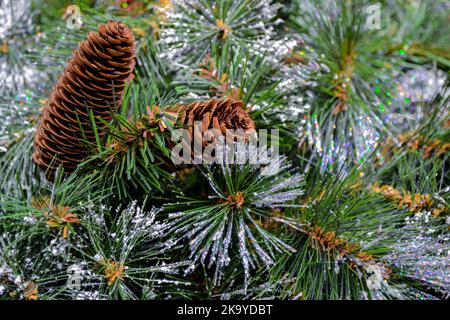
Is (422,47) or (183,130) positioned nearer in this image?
(183,130)

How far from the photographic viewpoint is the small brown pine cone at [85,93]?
0.37 metres

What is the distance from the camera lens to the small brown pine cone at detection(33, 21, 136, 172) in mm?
367

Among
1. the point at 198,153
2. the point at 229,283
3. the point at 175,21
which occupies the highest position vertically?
the point at 175,21

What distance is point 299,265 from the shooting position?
410 mm

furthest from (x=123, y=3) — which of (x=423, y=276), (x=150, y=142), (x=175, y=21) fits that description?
(x=423, y=276)

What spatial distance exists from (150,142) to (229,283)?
0.42 ft

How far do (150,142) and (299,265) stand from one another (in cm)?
14

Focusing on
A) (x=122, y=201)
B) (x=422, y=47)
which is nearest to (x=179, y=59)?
(x=122, y=201)

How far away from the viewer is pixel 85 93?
38 cm

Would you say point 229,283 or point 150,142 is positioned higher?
point 150,142

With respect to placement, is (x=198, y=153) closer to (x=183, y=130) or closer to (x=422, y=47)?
(x=183, y=130)

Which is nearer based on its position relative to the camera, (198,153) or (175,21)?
(198,153)

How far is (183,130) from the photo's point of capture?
366 mm

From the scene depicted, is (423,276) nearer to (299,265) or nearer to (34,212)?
(299,265)
